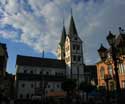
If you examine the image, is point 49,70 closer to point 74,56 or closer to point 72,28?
point 74,56

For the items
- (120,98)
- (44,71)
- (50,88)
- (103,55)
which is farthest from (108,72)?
(44,71)

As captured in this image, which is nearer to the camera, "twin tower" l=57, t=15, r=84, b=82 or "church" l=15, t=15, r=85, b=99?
"church" l=15, t=15, r=85, b=99

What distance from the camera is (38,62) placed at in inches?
3125

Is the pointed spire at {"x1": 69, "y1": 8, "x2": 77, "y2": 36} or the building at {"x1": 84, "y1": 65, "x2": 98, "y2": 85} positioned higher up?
the pointed spire at {"x1": 69, "y1": 8, "x2": 77, "y2": 36}

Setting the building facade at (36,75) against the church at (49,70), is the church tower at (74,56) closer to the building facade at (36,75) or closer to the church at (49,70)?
the church at (49,70)

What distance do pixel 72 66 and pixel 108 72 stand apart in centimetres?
4067

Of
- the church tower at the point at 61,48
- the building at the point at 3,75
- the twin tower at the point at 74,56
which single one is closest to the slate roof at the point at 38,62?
the twin tower at the point at 74,56

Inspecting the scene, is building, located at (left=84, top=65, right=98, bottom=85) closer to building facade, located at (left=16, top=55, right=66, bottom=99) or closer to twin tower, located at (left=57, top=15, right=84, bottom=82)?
twin tower, located at (left=57, top=15, right=84, bottom=82)

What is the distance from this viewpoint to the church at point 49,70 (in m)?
69.9

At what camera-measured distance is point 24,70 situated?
74750 mm

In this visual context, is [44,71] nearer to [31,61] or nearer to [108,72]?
[31,61]

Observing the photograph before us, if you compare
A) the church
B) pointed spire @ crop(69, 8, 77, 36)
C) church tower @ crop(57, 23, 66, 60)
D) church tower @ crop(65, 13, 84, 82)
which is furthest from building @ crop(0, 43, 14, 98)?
church tower @ crop(57, 23, 66, 60)

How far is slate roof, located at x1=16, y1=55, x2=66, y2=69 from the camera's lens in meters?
75.9

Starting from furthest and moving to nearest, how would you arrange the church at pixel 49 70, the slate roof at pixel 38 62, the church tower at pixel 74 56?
the church tower at pixel 74 56 → the slate roof at pixel 38 62 → the church at pixel 49 70
